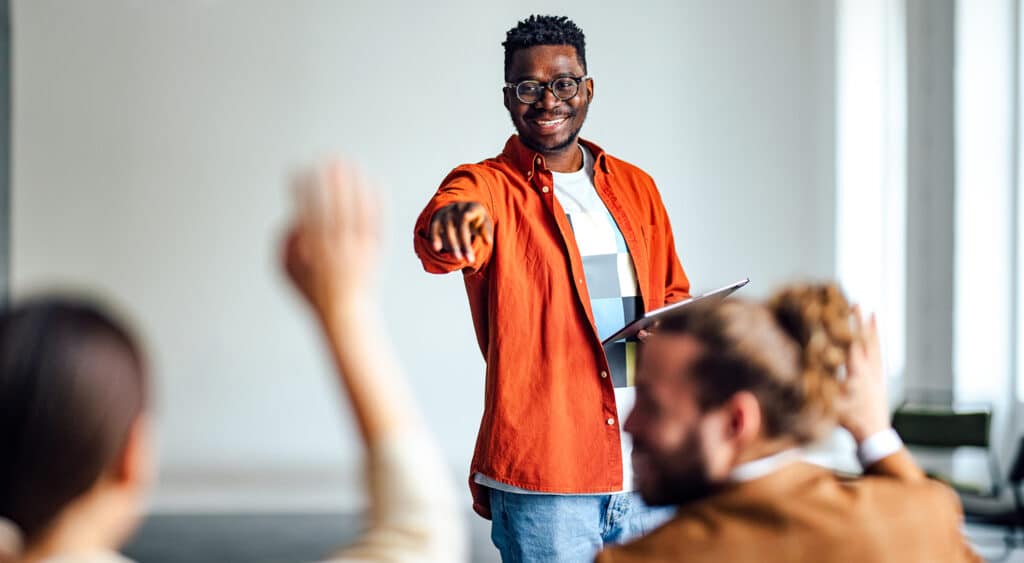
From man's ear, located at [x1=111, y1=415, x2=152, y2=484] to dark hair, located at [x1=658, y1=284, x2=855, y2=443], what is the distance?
665mm

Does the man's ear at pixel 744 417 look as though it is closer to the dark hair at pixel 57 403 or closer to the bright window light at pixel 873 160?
the dark hair at pixel 57 403

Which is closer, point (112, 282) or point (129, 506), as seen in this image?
point (129, 506)

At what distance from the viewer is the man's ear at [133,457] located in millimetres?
709

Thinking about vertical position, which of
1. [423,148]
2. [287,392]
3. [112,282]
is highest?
[423,148]

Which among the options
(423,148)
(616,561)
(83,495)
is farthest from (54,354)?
(423,148)

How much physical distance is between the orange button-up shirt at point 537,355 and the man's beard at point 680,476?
0.87 m

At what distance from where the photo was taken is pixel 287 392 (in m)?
6.25

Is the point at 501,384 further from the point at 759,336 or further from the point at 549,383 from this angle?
the point at 759,336

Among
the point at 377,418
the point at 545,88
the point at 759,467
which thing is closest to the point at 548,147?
the point at 545,88

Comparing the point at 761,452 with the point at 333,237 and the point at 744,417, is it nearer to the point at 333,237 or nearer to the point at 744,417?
the point at 744,417

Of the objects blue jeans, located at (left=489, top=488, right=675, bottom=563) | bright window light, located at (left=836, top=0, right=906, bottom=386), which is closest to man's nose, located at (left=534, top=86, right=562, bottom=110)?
blue jeans, located at (left=489, top=488, right=675, bottom=563)

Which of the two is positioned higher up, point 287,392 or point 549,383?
point 549,383

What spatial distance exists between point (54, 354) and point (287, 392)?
5.71 m

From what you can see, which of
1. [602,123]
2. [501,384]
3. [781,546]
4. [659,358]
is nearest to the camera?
[781,546]
